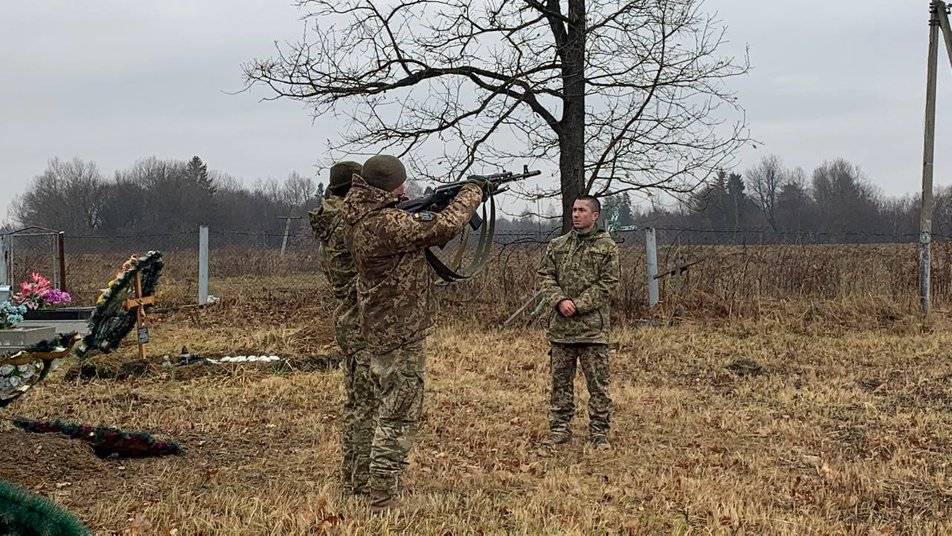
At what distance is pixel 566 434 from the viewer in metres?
6.61

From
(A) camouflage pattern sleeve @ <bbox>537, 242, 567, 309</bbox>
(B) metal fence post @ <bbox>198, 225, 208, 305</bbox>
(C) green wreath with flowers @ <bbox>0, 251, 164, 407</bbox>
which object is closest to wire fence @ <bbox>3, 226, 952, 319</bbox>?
(B) metal fence post @ <bbox>198, 225, 208, 305</bbox>

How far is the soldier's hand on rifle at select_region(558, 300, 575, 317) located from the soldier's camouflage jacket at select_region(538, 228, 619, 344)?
41 mm

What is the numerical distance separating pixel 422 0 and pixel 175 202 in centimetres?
3866

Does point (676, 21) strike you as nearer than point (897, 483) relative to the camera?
No

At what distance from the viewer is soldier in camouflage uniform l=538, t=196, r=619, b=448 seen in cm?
654

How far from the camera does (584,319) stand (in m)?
6.54

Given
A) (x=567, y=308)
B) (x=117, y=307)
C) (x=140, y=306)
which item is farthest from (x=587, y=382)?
(x=140, y=306)

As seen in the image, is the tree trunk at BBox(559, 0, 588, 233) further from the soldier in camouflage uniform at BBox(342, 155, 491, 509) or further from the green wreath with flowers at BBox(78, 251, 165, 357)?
the soldier in camouflage uniform at BBox(342, 155, 491, 509)

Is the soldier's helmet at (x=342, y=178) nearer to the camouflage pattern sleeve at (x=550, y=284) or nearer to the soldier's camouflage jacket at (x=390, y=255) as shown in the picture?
the soldier's camouflage jacket at (x=390, y=255)

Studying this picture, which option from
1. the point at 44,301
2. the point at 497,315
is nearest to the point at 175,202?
the point at 497,315

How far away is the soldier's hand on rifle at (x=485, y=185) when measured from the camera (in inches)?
200

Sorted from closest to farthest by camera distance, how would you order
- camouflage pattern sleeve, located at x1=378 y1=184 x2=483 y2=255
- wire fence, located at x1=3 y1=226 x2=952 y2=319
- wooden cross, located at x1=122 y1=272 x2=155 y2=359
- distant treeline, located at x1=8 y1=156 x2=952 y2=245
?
camouflage pattern sleeve, located at x1=378 y1=184 x2=483 y2=255 → wooden cross, located at x1=122 y1=272 x2=155 y2=359 → wire fence, located at x1=3 y1=226 x2=952 y2=319 → distant treeline, located at x1=8 y1=156 x2=952 y2=245

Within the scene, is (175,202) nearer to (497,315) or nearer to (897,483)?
(497,315)

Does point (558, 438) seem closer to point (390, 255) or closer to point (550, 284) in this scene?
point (550, 284)
